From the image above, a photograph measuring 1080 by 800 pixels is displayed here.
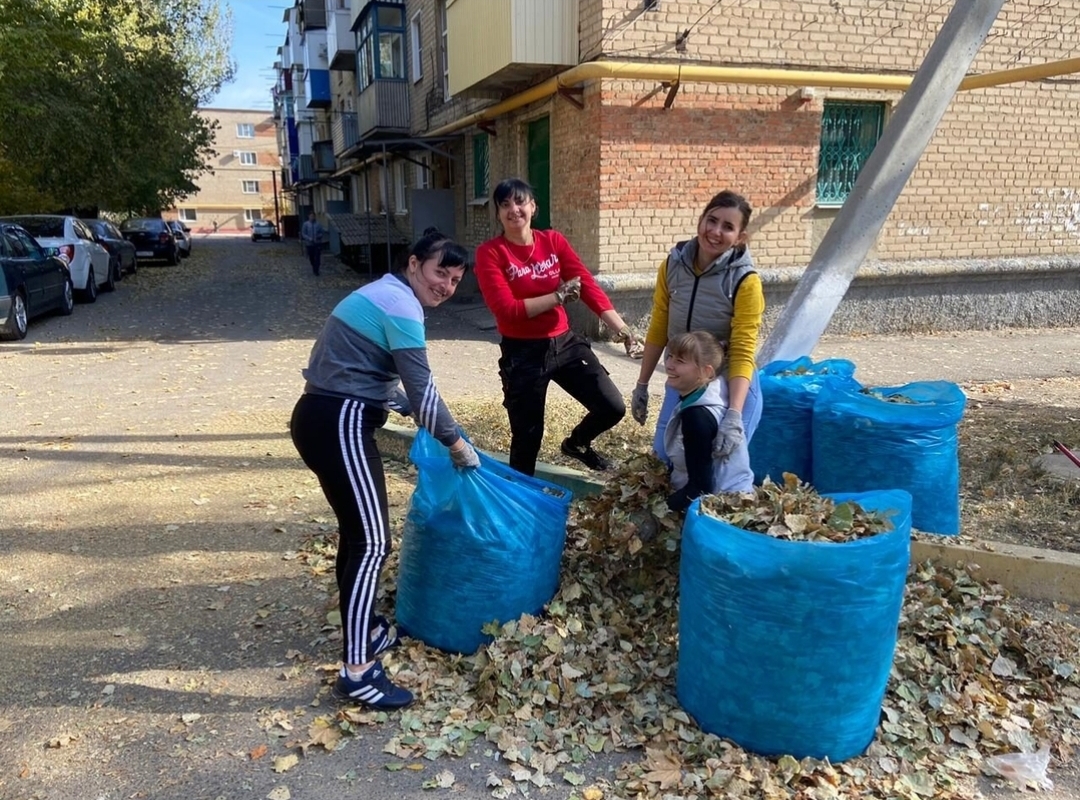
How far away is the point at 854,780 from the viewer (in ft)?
7.98

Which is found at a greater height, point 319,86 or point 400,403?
point 319,86

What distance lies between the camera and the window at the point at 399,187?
2098cm

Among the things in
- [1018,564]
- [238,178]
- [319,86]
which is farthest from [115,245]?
[238,178]

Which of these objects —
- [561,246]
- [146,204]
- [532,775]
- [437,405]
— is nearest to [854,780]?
[532,775]

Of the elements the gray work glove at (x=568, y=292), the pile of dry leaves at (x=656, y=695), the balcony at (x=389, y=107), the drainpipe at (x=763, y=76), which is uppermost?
the balcony at (x=389, y=107)

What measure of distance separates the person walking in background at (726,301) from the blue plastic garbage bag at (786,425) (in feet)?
2.25

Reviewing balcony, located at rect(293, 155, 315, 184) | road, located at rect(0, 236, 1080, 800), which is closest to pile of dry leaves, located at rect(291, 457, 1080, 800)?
road, located at rect(0, 236, 1080, 800)

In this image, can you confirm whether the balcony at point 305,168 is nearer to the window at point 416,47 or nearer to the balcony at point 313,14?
the balcony at point 313,14

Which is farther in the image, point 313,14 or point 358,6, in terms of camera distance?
point 313,14

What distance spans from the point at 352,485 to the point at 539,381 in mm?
1558

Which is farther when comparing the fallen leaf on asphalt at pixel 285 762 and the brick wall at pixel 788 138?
the brick wall at pixel 788 138

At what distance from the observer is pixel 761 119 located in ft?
32.3

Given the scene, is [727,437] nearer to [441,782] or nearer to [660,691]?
[660,691]

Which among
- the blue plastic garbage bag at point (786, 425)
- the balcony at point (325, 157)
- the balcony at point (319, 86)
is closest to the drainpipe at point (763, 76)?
the blue plastic garbage bag at point (786, 425)
